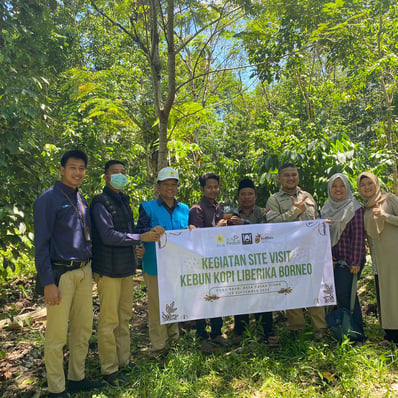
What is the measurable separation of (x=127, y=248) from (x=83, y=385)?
1240 mm

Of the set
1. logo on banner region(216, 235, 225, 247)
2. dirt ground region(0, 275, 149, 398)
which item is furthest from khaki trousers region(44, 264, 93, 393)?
logo on banner region(216, 235, 225, 247)

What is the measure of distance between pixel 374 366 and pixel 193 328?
6.96 feet

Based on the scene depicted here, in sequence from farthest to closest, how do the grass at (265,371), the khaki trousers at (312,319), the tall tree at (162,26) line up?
the tall tree at (162,26) < the khaki trousers at (312,319) < the grass at (265,371)

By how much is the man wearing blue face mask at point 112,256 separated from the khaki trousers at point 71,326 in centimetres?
16

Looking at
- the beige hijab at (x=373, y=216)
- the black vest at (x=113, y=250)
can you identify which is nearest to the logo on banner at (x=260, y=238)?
the beige hijab at (x=373, y=216)

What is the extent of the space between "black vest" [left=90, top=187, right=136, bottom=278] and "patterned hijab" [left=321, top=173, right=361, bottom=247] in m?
2.05

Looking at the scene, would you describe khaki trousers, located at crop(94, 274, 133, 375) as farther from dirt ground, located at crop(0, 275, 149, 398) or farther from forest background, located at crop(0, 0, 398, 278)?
forest background, located at crop(0, 0, 398, 278)

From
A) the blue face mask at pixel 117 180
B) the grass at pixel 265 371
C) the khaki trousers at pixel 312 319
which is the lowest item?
the grass at pixel 265 371

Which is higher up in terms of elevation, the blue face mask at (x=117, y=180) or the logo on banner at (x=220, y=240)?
the blue face mask at (x=117, y=180)

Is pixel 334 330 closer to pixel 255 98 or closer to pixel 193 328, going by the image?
pixel 193 328

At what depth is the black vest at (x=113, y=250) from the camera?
3201mm

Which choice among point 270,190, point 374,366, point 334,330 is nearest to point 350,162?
point 270,190

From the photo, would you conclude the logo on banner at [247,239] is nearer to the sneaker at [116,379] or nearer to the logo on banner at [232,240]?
the logo on banner at [232,240]

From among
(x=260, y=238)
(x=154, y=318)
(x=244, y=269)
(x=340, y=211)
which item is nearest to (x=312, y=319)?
(x=244, y=269)
